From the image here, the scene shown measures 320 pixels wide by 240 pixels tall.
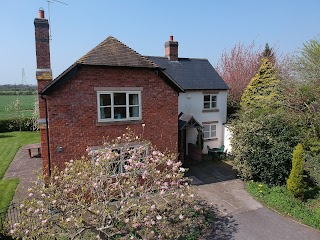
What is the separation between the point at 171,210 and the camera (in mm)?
10398

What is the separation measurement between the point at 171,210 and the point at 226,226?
2463mm

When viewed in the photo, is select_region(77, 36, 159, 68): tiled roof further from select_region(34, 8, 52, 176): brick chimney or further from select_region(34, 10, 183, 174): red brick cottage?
select_region(34, 8, 52, 176): brick chimney

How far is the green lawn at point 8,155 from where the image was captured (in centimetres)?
1222

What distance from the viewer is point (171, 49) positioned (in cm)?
2061

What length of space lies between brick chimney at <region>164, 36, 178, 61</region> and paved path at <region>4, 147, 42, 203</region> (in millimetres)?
14198

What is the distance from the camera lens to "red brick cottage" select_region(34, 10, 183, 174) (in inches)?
417

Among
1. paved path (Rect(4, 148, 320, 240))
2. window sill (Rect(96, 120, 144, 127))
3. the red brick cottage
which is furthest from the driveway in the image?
window sill (Rect(96, 120, 144, 127))

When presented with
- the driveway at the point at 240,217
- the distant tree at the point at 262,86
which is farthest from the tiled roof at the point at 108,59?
the distant tree at the point at 262,86

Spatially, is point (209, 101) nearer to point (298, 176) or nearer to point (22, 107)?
point (298, 176)

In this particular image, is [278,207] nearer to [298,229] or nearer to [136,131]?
[298,229]

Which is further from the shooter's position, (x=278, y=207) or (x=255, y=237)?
(x=278, y=207)

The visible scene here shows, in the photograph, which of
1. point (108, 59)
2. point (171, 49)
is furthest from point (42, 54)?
point (171, 49)

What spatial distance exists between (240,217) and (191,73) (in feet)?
43.2

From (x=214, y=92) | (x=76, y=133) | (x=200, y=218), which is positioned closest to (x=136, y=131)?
(x=76, y=133)
